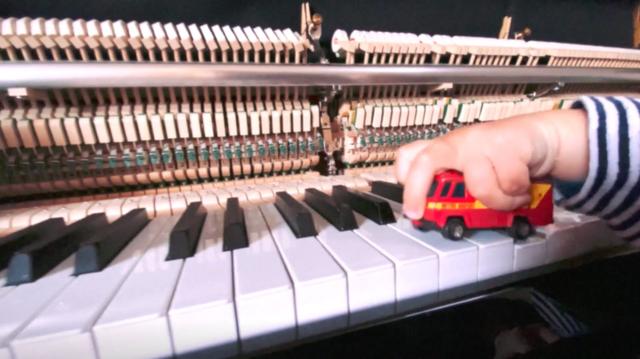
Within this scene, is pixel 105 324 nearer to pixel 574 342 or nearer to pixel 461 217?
pixel 461 217

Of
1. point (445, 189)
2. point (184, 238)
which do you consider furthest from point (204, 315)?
point (445, 189)

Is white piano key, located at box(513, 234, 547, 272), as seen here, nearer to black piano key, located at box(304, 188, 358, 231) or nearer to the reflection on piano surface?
the reflection on piano surface

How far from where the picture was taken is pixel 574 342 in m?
0.48

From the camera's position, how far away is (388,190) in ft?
2.79

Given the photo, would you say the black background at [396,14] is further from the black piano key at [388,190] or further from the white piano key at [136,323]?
the white piano key at [136,323]

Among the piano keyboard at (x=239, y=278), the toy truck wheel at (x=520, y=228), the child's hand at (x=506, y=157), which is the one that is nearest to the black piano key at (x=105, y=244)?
the piano keyboard at (x=239, y=278)

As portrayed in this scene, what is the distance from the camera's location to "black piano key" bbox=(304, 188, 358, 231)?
63cm

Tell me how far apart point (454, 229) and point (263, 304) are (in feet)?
1.24

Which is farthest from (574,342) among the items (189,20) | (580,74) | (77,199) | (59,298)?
(189,20)

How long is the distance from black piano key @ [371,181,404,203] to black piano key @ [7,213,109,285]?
708 millimetres

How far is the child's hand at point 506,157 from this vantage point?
0.46 meters

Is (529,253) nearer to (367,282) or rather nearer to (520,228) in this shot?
(520,228)

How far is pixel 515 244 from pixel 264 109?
0.78 metres

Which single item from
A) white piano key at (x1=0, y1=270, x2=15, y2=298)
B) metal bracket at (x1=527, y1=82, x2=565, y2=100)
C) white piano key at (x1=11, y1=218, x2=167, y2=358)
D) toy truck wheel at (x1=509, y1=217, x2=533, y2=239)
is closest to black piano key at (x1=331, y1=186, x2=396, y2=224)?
toy truck wheel at (x1=509, y1=217, x2=533, y2=239)
